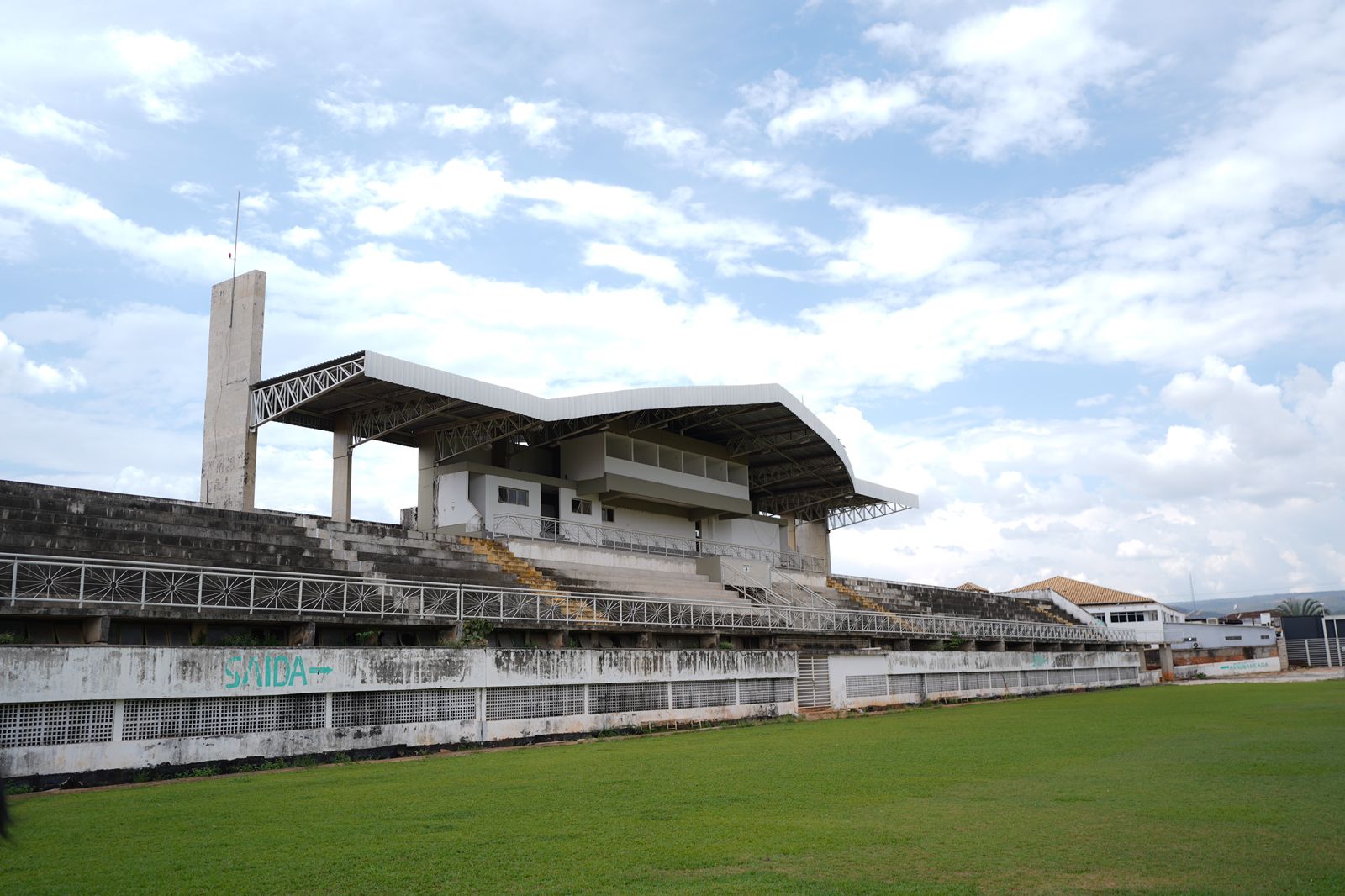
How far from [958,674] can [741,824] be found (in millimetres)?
30597

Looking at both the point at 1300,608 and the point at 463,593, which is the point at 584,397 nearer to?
the point at 463,593

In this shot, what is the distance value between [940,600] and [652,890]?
1874 inches

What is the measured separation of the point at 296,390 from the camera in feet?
103

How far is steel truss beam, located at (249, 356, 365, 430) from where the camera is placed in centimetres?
2989

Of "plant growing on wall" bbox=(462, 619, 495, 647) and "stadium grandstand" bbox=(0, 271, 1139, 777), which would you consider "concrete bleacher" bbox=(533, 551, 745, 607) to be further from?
"plant growing on wall" bbox=(462, 619, 495, 647)

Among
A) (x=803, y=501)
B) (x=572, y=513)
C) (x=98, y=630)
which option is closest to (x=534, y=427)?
(x=572, y=513)

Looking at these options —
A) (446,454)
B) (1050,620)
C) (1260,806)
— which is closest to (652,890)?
(1260,806)

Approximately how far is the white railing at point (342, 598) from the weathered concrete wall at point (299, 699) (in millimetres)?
1562

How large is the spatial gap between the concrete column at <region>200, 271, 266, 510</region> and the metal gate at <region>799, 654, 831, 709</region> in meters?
17.1

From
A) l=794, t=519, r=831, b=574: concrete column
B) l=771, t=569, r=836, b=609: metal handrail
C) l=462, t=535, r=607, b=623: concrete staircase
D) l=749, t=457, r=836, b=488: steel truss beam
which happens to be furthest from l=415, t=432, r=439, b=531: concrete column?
l=794, t=519, r=831, b=574: concrete column

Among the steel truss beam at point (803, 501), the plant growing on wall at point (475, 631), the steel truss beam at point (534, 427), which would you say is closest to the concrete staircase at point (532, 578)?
the plant growing on wall at point (475, 631)

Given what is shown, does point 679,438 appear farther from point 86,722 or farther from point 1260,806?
point 1260,806

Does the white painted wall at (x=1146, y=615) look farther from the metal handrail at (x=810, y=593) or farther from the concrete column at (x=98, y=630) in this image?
the concrete column at (x=98, y=630)

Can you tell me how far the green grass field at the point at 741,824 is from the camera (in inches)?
302
